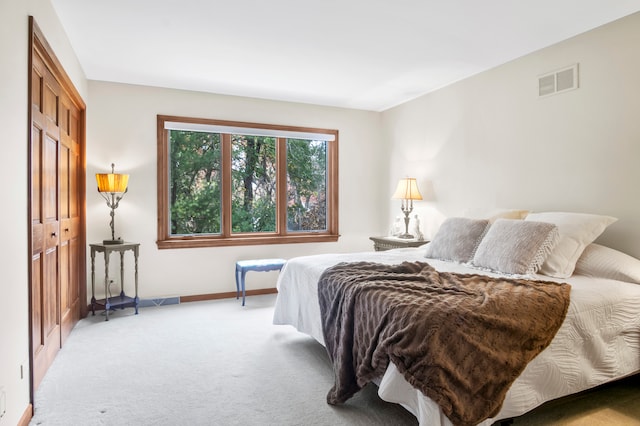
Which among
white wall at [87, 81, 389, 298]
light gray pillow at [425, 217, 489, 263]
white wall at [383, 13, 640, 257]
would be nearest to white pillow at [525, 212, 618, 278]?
white wall at [383, 13, 640, 257]

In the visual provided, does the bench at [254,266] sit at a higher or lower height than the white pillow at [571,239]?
lower

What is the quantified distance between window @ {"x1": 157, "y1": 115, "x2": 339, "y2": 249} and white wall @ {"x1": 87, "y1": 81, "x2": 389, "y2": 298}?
0.35 feet

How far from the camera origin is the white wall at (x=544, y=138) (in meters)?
2.78

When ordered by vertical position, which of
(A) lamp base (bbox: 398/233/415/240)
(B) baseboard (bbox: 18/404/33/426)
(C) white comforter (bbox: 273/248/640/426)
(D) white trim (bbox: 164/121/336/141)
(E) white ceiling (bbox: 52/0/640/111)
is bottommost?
(B) baseboard (bbox: 18/404/33/426)

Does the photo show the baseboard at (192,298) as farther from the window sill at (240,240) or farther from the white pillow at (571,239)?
the white pillow at (571,239)

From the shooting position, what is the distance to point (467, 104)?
13.4ft

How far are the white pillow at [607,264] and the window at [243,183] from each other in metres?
3.16

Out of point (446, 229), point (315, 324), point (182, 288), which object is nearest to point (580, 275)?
point (446, 229)

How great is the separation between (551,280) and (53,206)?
137 inches

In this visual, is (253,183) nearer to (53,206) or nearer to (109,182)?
(109,182)

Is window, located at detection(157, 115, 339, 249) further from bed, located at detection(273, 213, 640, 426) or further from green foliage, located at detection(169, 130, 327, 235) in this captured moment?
bed, located at detection(273, 213, 640, 426)

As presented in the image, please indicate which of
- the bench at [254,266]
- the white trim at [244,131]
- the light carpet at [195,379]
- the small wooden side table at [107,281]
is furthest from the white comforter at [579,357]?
the white trim at [244,131]

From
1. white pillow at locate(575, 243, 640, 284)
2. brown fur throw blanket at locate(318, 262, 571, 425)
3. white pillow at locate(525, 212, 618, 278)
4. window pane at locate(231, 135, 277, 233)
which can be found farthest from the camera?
window pane at locate(231, 135, 277, 233)

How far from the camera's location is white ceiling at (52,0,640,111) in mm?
2662
